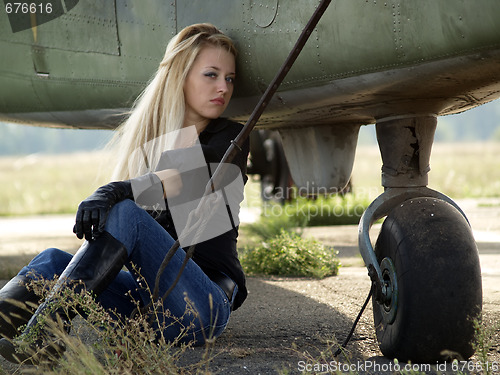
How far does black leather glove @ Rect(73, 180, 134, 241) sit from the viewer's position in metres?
2.54

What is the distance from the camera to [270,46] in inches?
121

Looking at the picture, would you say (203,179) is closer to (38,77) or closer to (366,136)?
(38,77)

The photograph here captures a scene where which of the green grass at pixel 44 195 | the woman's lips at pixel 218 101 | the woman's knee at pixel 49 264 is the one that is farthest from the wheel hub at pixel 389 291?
the green grass at pixel 44 195

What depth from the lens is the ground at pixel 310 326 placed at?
279cm

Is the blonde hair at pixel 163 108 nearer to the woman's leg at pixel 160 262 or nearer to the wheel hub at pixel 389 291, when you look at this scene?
the woman's leg at pixel 160 262

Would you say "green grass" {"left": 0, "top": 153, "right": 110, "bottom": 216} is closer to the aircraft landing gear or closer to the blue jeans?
the blue jeans

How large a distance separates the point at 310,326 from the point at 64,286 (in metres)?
1.55

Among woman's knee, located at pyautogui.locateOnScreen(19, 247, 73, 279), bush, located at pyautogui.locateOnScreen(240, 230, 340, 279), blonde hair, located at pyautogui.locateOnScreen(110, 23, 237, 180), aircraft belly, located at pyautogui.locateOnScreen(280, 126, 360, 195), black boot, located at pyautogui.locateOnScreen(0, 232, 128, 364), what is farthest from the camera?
bush, located at pyautogui.locateOnScreen(240, 230, 340, 279)

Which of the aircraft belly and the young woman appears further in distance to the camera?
the aircraft belly

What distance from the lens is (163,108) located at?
3156mm

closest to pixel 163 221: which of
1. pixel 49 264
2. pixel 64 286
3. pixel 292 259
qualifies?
pixel 49 264

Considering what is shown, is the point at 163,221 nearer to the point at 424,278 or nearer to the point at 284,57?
the point at 284,57

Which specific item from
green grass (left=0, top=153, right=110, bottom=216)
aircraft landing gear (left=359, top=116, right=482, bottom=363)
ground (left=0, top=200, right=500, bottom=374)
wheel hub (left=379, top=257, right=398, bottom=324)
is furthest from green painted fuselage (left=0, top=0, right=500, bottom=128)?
green grass (left=0, top=153, right=110, bottom=216)

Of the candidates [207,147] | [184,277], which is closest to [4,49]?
[207,147]
